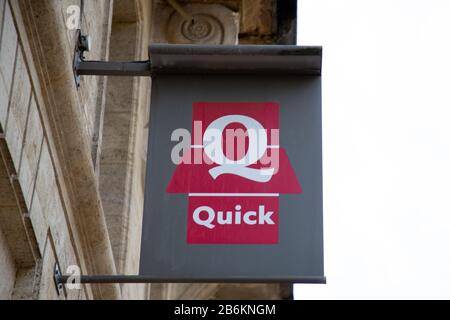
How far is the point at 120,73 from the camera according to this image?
8.49 m

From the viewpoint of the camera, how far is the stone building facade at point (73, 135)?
26.9ft

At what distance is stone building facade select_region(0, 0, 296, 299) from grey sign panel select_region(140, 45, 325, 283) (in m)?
0.76

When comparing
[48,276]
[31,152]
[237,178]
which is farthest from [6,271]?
[237,178]

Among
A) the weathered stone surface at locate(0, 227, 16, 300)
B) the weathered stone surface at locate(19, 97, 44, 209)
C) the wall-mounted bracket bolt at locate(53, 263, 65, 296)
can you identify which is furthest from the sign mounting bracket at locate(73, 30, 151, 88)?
the wall-mounted bracket bolt at locate(53, 263, 65, 296)

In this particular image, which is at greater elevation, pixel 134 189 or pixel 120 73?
pixel 134 189

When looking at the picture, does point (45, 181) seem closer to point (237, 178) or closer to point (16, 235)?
point (16, 235)

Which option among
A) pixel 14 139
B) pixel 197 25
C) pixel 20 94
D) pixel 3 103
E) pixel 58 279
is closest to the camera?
pixel 3 103

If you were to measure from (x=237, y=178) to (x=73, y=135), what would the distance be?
165 centimetres

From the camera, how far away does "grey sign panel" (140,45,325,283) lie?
26.3 feet

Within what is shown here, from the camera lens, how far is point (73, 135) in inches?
373

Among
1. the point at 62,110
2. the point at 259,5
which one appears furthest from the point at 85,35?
the point at 259,5

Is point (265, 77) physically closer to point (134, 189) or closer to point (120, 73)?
point (120, 73)

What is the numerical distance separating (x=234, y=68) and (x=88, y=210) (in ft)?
7.43
